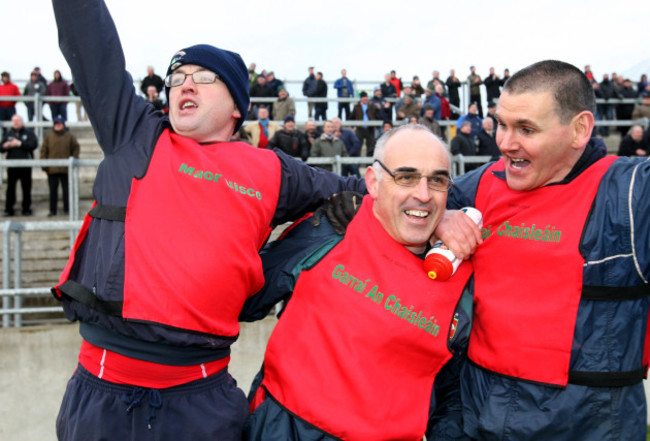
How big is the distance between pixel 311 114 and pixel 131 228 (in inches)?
535

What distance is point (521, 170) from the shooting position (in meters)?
2.70

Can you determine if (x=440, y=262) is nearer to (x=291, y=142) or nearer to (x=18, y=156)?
(x=291, y=142)

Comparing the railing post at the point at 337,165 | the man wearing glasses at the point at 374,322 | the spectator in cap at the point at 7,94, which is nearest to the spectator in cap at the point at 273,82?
the spectator in cap at the point at 7,94

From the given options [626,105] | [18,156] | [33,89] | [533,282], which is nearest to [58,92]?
[33,89]

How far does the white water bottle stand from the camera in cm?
252

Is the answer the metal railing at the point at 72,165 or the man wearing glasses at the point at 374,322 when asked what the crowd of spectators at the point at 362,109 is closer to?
the metal railing at the point at 72,165

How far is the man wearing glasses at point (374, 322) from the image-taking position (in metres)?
2.43

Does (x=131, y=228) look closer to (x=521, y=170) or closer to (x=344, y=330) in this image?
(x=344, y=330)

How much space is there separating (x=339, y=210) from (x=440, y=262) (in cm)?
52

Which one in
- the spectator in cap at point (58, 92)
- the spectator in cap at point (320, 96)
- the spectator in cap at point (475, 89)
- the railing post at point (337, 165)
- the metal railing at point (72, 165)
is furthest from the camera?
the spectator in cap at point (475, 89)

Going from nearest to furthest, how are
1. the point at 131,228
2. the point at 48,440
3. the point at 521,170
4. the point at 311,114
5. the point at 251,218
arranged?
the point at 131,228 < the point at 251,218 < the point at 521,170 < the point at 48,440 < the point at 311,114

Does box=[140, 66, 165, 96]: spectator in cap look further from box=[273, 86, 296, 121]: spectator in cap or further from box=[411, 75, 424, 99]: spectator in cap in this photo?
box=[411, 75, 424, 99]: spectator in cap

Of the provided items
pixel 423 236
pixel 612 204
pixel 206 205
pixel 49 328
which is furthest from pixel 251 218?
pixel 49 328

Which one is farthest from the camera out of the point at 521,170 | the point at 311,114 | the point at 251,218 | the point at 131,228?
the point at 311,114
